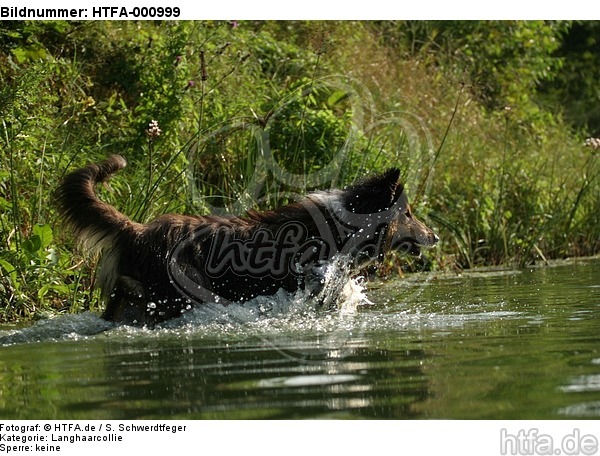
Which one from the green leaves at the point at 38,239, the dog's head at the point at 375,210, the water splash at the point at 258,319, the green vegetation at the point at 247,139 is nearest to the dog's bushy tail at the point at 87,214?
the green vegetation at the point at 247,139

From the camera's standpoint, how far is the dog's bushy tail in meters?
7.81

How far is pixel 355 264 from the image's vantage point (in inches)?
357

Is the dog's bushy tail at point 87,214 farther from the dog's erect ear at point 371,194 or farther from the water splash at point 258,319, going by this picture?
the dog's erect ear at point 371,194

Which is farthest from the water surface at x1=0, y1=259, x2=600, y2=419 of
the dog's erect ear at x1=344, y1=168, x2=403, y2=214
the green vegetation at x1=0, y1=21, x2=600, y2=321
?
the green vegetation at x1=0, y1=21, x2=600, y2=321

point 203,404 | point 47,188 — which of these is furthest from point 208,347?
point 47,188

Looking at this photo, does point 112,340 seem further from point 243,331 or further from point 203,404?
point 203,404

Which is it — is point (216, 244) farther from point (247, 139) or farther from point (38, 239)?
point (247, 139)

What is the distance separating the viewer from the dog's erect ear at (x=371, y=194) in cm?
894

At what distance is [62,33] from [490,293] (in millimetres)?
6206

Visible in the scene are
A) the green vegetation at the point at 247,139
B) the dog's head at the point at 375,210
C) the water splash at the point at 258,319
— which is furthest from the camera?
the green vegetation at the point at 247,139

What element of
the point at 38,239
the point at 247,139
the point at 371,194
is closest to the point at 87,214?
the point at 38,239

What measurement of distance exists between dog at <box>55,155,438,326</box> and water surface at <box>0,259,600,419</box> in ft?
0.66

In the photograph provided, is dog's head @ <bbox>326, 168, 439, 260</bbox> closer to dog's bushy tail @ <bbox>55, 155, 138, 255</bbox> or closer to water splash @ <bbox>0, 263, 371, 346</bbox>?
water splash @ <bbox>0, 263, 371, 346</bbox>

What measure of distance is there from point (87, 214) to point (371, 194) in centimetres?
251
